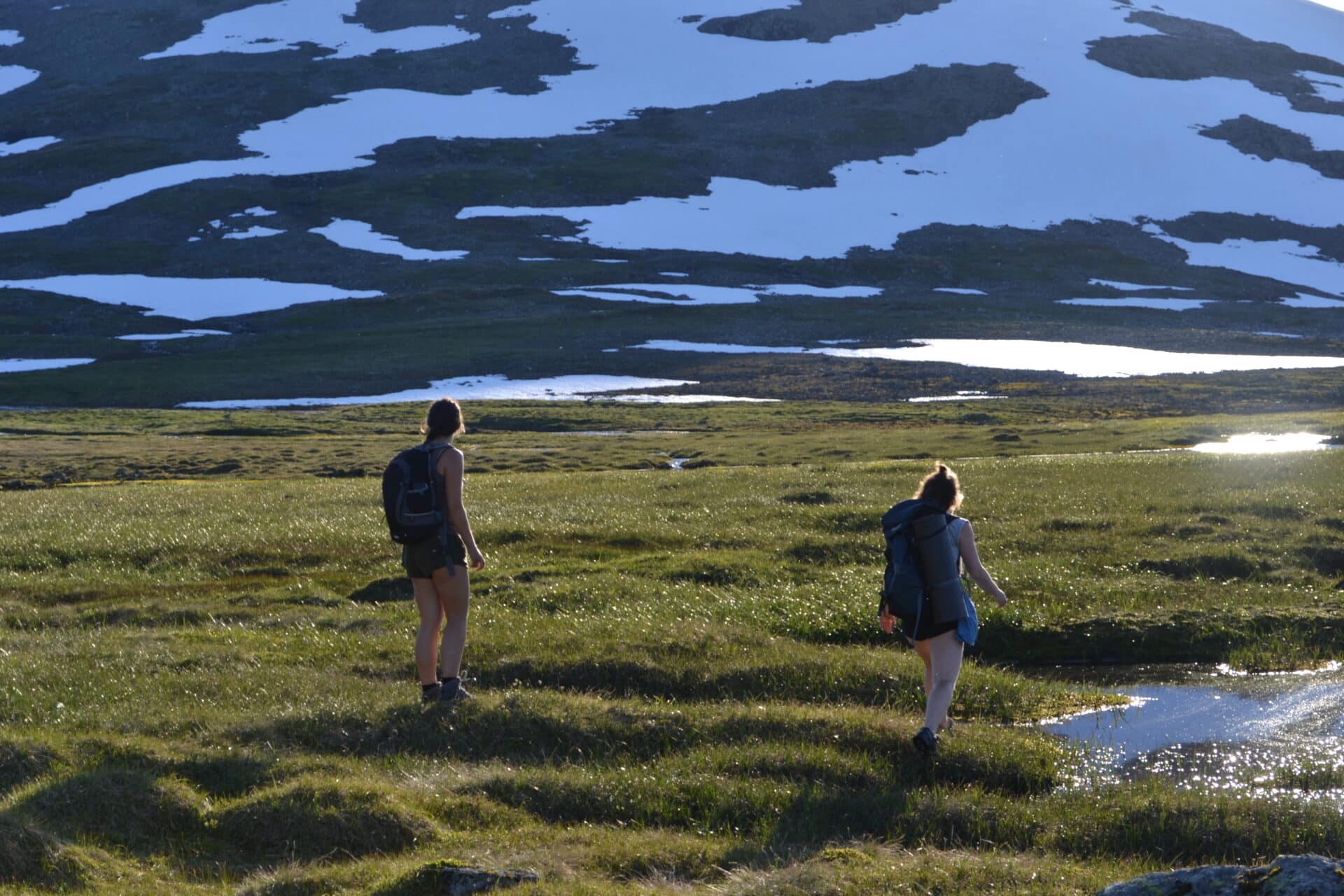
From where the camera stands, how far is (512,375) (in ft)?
327

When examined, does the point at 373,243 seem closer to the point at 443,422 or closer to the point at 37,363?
the point at 37,363

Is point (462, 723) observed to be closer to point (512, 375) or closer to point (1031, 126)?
point (512, 375)

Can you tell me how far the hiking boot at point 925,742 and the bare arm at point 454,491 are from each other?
14.5 ft

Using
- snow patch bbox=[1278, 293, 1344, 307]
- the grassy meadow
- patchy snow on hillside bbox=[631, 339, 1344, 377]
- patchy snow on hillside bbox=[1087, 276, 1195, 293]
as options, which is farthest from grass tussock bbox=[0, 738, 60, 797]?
snow patch bbox=[1278, 293, 1344, 307]

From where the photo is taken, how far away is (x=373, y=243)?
153625mm

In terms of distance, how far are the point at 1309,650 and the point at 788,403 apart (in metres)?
67.5

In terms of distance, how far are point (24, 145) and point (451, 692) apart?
210m

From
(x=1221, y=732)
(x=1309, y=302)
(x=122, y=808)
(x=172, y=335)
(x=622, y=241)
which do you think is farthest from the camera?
(x=622, y=241)

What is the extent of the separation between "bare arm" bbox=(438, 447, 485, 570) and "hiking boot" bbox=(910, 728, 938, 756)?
14.5ft

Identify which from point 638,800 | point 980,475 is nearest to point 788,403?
point 980,475

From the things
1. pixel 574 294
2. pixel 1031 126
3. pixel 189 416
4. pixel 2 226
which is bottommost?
pixel 189 416

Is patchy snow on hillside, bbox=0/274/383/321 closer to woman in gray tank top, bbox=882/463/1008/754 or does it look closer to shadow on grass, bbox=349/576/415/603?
shadow on grass, bbox=349/576/415/603

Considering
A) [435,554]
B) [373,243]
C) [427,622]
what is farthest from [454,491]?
[373,243]

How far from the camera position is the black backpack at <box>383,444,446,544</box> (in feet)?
37.8
